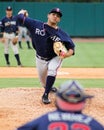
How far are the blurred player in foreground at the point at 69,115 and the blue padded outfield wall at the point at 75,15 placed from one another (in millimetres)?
27014

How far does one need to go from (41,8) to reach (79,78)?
58.1 feet

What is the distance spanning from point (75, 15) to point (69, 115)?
89.8 ft

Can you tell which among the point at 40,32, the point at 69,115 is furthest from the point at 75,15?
the point at 69,115

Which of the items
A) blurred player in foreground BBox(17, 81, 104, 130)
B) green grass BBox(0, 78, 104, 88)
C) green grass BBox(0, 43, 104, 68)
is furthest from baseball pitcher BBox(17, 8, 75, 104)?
green grass BBox(0, 43, 104, 68)

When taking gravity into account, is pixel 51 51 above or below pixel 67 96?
below

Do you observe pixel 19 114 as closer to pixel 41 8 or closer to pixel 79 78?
pixel 79 78

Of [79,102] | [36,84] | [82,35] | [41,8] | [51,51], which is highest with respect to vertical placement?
[79,102]

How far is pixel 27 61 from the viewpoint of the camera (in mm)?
17125

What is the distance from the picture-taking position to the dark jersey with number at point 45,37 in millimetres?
8445

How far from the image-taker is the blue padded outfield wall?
97.6 feet

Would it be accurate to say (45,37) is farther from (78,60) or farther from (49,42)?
(78,60)

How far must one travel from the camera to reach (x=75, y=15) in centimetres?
3003

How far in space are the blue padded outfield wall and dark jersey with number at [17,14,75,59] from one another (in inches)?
836

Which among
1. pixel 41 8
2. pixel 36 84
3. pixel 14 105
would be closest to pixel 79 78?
pixel 36 84
